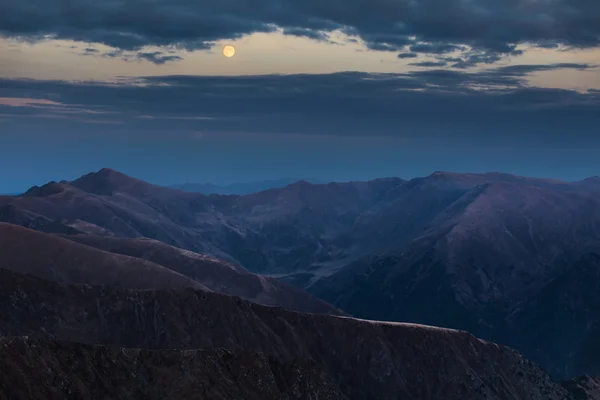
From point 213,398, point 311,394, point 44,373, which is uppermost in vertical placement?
point 44,373

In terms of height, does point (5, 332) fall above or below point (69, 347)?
below

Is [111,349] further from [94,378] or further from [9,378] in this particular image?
[9,378]

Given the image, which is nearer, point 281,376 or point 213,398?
point 213,398

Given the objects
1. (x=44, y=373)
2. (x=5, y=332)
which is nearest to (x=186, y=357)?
(x=44, y=373)

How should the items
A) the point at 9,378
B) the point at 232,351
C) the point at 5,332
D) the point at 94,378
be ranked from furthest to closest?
the point at 5,332
the point at 232,351
the point at 94,378
the point at 9,378

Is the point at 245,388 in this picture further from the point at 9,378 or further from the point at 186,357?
the point at 9,378

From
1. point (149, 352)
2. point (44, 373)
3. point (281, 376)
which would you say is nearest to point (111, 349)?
point (149, 352)

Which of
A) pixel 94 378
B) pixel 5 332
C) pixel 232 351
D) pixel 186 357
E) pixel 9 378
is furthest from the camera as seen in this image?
pixel 5 332
